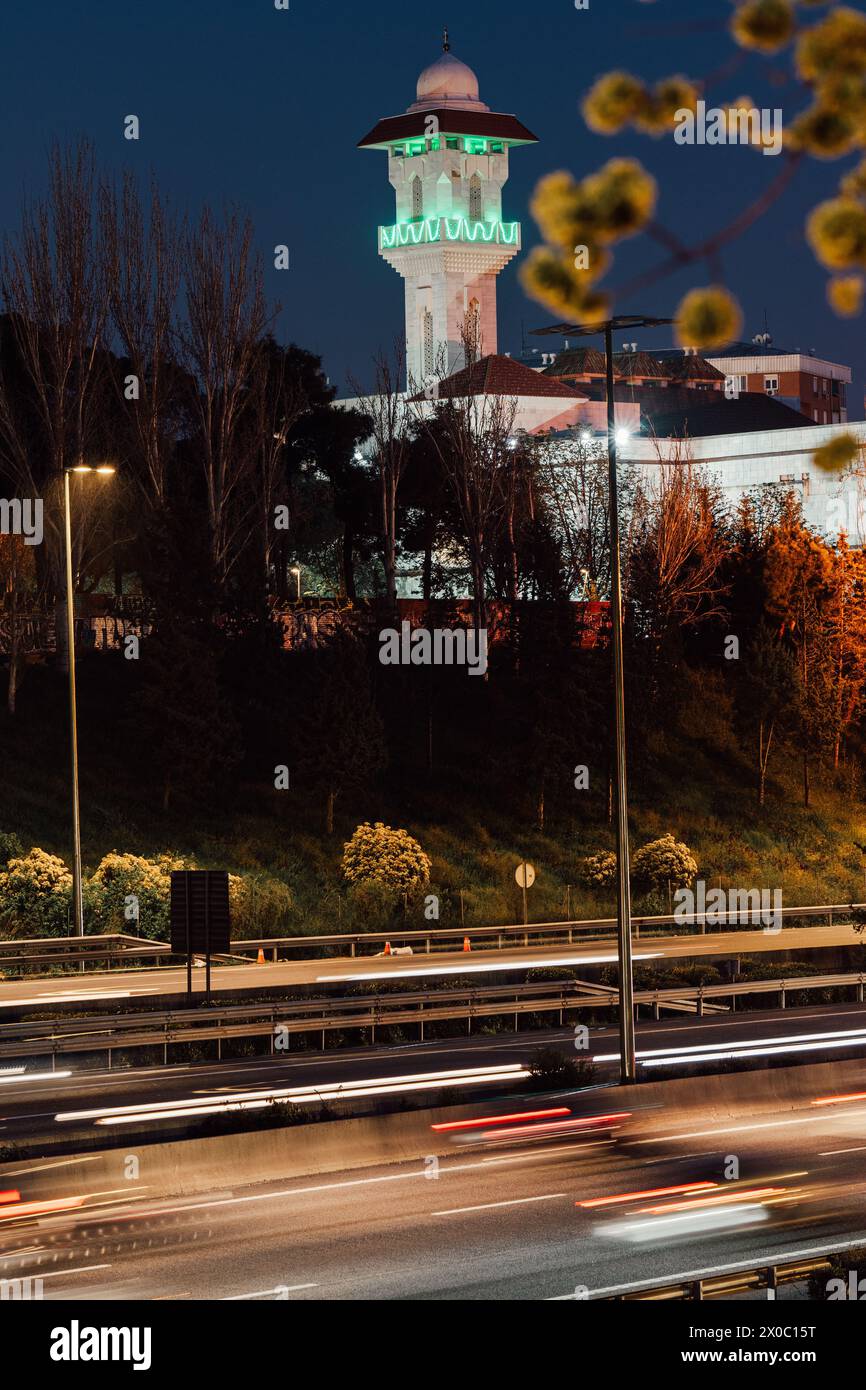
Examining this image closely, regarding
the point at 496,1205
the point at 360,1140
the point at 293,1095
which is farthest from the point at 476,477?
the point at 496,1205

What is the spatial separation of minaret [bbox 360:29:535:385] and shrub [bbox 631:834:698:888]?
61802 mm

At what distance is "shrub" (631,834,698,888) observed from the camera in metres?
48.3

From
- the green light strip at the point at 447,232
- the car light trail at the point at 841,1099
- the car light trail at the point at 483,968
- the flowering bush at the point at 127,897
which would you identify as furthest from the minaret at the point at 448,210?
the car light trail at the point at 841,1099

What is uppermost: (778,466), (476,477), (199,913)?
(778,466)

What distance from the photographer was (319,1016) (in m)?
29.1

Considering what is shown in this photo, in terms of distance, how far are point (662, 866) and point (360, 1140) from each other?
29.4 metres

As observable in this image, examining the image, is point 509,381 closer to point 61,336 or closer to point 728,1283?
point 61,336

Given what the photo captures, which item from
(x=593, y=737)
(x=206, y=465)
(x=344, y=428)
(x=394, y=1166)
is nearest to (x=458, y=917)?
(x=593, y=737)

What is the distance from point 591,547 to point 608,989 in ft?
119

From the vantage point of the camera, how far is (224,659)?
52531mm

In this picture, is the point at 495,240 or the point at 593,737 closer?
the point at 593,737

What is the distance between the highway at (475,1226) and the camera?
1420 cm

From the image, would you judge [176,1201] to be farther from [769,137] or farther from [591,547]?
[591,547]

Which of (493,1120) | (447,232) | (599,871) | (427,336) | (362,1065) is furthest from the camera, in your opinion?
(427,336)
